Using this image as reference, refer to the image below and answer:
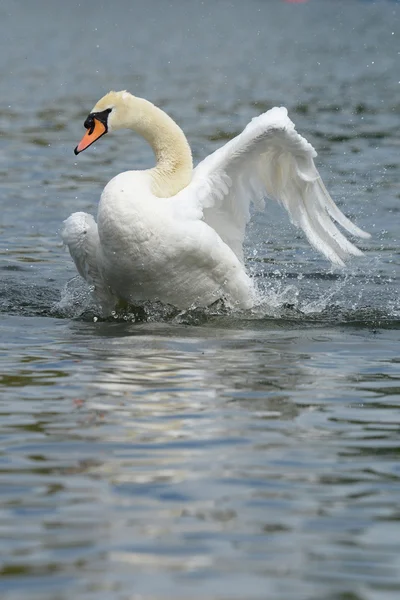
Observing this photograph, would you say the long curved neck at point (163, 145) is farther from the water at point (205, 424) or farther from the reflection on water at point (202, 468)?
the reflection on water at point (202, 468)

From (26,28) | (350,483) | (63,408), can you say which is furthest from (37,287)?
(26,28)

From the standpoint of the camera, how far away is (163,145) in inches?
384

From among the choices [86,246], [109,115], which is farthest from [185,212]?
[109,115]

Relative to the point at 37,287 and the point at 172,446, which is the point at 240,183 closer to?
the point at 37,287

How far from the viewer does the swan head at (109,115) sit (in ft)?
31.4

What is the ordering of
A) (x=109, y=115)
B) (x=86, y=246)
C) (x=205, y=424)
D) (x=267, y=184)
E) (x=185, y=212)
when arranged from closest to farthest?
(x=205, y=424)
(x=185, y=212)
(x=86, y=246)
(x=109, y=115)
(x=267, y=184)

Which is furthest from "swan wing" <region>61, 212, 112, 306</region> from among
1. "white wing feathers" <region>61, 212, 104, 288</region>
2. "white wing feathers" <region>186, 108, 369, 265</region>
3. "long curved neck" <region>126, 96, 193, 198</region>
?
"white wing feathers" <region>186, 108, 369, 265</region>

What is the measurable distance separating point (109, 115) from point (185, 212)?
113 cm

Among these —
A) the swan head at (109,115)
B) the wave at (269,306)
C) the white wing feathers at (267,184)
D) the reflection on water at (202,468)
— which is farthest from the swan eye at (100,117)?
the reflection on water at (202,468)

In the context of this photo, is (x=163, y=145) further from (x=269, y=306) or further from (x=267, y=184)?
(x=269, y=306)

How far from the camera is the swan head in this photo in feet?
31.4

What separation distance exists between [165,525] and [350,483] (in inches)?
38.2

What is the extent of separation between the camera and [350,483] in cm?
552

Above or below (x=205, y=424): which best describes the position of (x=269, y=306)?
above
